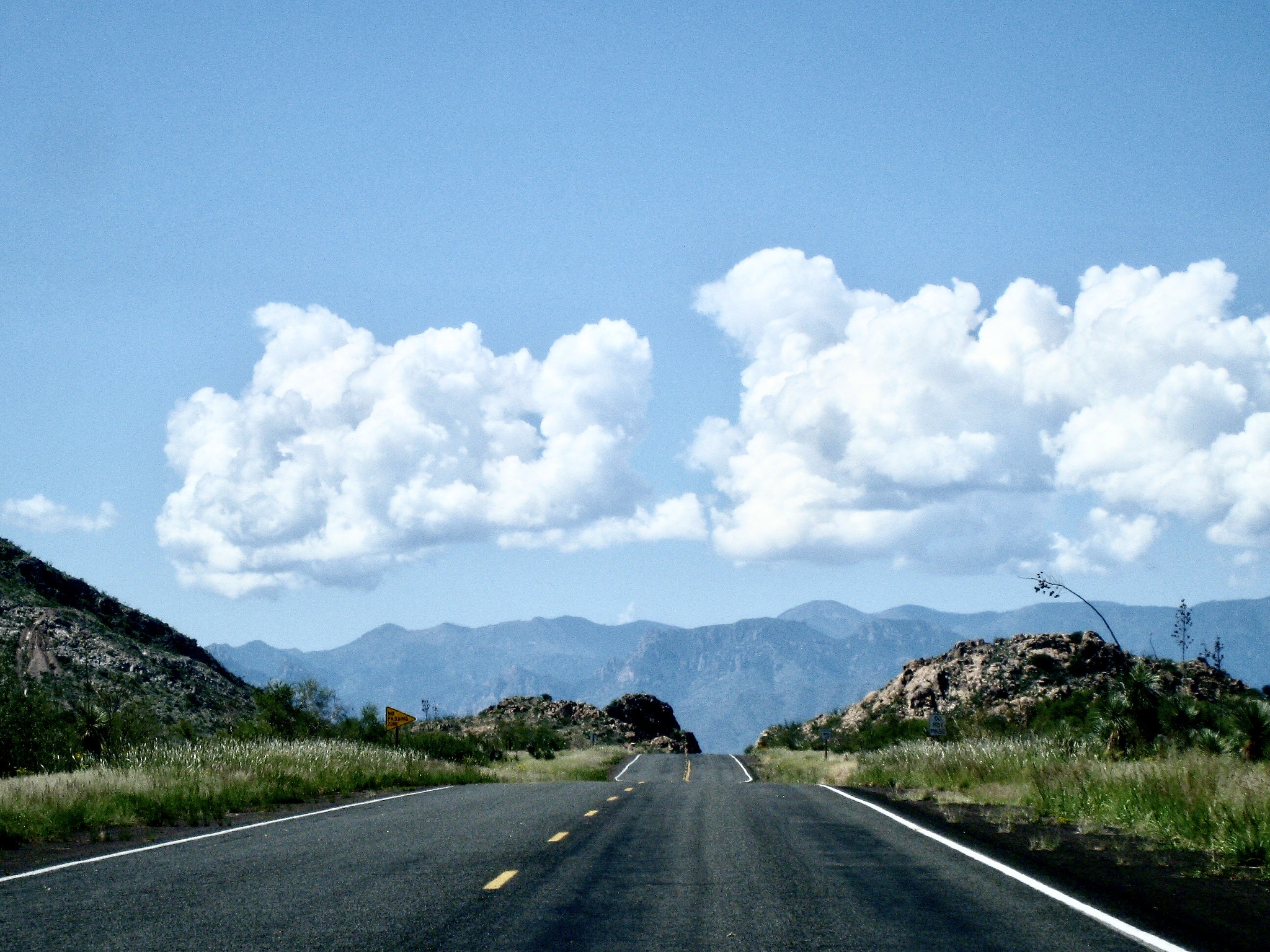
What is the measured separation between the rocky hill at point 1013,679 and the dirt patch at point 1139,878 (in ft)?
199

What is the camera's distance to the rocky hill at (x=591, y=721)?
10569 cm

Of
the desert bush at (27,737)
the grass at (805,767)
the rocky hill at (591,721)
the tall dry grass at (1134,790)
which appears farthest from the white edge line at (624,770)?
the desert bush at (27,737)

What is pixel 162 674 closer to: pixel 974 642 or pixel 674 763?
pixel 674 763

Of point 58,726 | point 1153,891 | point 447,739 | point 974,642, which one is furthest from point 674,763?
point 1153,891

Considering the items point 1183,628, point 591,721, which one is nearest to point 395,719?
point 591,721

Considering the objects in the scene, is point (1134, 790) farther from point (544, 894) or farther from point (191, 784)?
point (191, 784)

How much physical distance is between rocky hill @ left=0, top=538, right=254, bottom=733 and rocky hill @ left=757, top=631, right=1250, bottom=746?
48.5 meters

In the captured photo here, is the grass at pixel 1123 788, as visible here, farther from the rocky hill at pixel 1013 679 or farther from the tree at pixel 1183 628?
the tree at pixel 1183 628

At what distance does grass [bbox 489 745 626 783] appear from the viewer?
150 feet

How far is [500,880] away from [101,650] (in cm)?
6994

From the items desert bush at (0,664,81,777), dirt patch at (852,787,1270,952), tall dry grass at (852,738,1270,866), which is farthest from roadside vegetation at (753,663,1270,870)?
desert bush at (0,664,81,777)

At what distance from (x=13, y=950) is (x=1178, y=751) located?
26512 mm

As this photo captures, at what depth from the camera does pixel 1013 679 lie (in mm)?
85125

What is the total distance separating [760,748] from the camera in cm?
10612
